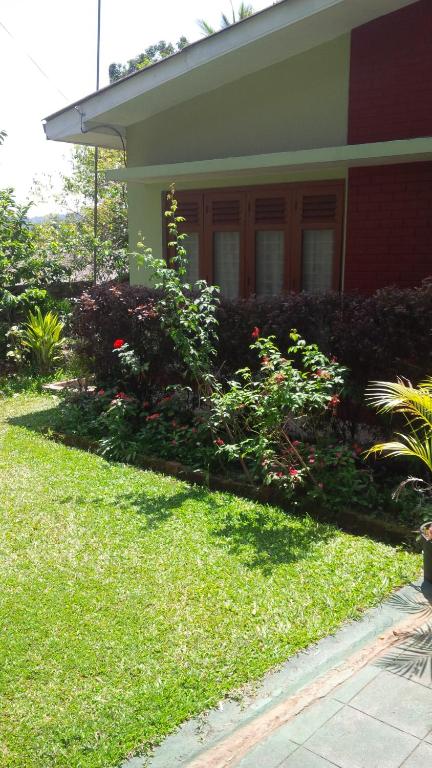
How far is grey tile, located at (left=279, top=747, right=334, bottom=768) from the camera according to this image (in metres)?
2.69

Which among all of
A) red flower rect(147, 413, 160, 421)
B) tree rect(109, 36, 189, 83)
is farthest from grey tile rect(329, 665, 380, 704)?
tree rect(109, 36, 189, 83)

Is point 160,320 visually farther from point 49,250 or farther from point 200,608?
point 49,250

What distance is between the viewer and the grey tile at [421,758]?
2672mm

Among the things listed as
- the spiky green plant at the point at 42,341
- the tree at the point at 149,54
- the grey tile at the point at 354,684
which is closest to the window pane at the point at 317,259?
the spiky green plant at the point at 42,341

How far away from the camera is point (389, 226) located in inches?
277

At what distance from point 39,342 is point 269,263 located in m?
4.41

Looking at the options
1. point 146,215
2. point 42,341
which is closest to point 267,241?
point 146,215

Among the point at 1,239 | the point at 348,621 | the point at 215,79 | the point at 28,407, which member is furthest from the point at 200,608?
the point at 1,239

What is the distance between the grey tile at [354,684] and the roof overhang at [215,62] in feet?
19.2

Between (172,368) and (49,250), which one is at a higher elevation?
(49,250)

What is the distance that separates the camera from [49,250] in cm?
1220

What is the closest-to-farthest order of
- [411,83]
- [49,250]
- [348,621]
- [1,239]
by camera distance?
[348,621] < [411,83] < [1,239] < [49,250]

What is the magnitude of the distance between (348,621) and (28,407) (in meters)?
6.46

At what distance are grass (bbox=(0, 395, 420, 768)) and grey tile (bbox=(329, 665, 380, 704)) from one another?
35 cm
